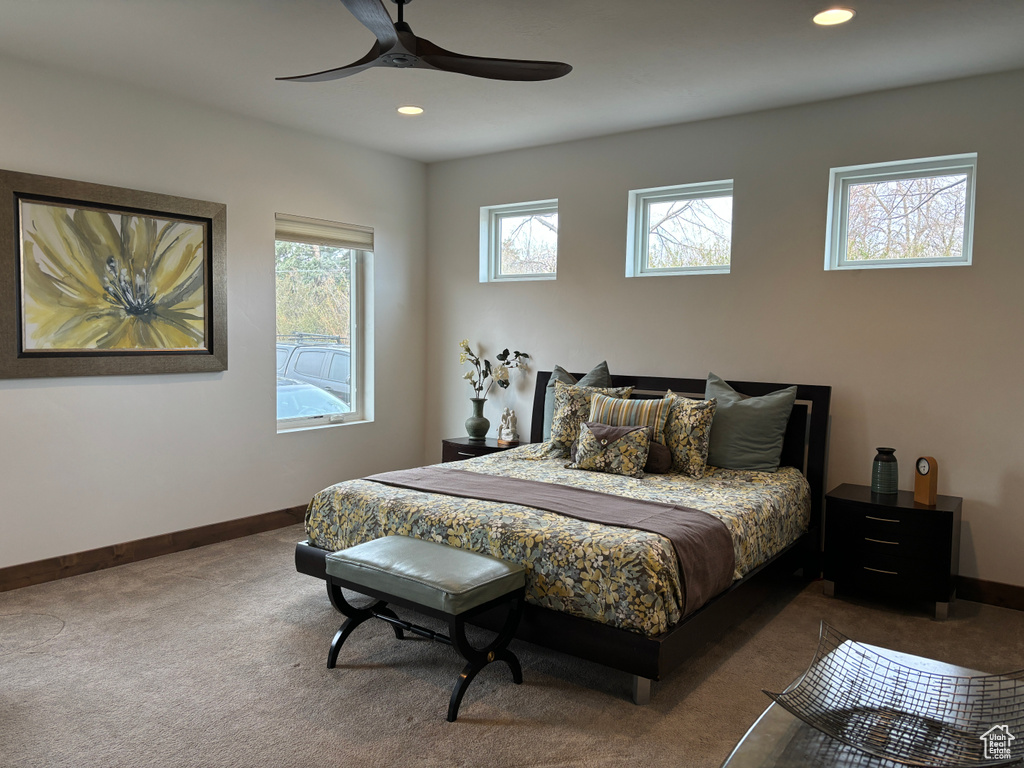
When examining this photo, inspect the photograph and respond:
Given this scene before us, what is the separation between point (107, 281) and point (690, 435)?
326cm

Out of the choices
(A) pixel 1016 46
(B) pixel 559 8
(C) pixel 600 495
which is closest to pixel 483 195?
(B) pixel 559 8

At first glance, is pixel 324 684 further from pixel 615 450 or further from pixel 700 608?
pixel 615 450

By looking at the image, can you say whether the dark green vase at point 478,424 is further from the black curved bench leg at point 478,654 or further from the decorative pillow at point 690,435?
the black curved bench leg at point 478,654

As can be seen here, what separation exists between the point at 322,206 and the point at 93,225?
155cm

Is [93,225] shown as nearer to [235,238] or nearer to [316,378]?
[235,238]

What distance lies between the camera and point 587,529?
9.18ft

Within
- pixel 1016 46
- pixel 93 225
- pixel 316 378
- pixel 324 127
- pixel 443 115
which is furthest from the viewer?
pixel 316 378

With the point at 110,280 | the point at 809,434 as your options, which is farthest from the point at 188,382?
the point at 809,434

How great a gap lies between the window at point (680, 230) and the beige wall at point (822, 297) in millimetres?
101

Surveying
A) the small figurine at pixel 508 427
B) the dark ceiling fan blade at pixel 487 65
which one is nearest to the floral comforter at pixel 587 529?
the small figurine at pixel 508 427

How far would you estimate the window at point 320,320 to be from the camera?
4973mm

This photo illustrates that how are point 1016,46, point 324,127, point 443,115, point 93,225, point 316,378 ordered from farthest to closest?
point 316,378
point 324,127
point 443,115
point 93,225
point 1016,46

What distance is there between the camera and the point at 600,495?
332 cm

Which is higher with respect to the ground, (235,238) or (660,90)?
(660,90)
